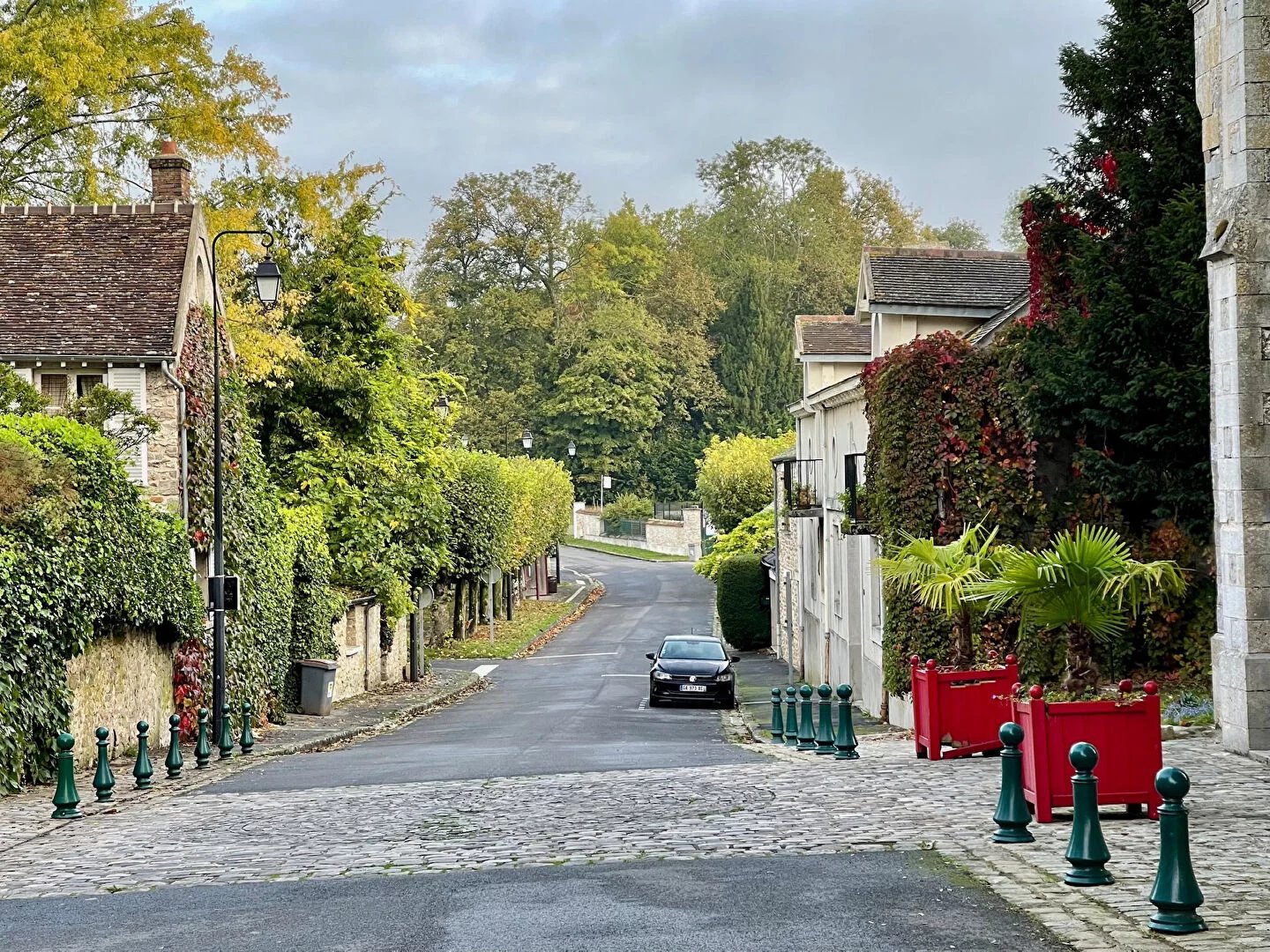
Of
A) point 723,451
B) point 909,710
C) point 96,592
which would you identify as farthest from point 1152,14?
point 723,451

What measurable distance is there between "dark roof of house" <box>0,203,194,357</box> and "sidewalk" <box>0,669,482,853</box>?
6905 millimetres

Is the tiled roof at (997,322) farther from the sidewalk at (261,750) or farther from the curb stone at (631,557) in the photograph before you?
the curb stone at (631,557)

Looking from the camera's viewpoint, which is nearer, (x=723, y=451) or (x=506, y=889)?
(x=506, y=889)

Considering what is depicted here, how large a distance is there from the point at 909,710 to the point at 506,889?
16.5 m

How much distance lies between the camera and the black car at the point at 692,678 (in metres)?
32.9

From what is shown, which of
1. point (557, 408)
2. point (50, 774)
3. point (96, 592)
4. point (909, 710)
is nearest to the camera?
point (50, 774)

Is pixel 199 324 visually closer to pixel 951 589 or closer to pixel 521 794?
pixel 521 794

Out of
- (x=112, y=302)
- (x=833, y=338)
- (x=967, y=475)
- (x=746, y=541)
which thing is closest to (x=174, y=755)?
(x=112, y=302)

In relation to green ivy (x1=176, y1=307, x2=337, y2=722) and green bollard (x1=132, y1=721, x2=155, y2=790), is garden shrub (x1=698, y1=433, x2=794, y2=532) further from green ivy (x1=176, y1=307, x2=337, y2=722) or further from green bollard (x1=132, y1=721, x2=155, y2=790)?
green bollard (x1=132, y1=721, x2=155, y2=790)

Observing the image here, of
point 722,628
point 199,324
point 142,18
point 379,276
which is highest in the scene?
point 142,18

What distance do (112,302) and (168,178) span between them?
13.8 feet

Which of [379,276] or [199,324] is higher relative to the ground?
[379,276]

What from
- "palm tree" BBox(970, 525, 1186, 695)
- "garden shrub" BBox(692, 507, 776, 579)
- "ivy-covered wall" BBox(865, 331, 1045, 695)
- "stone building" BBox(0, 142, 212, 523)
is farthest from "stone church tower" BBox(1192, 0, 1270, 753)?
"garden shrub" BBox(692, 507, 776, 579)

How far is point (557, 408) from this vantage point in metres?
91.0
